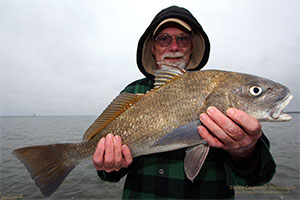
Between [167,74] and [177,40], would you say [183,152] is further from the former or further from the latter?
[177,40]

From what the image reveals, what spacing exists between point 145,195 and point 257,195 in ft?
21.7

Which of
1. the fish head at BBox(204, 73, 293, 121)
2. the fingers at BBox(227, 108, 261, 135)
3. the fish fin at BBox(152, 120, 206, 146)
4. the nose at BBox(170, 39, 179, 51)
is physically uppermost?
the nose at BBox(170, 39, 179, 51)

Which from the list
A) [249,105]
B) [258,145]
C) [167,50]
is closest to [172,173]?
[258,145]

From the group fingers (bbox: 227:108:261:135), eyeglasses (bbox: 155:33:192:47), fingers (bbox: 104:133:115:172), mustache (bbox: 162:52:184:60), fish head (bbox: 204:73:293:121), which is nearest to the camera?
fingers (bbox: 227:108:261:135)

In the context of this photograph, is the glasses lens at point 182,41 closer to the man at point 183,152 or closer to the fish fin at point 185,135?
the man at point 183,152

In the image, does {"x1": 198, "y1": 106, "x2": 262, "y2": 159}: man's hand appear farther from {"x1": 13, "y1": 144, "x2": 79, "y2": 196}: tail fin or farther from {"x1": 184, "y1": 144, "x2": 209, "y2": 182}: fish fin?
{"x1": 13, "y1": 144, "x2": 79, "y2": 196}: tail fin

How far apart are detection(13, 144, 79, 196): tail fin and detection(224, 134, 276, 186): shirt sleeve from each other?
2242mm

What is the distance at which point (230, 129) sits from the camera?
184 cm

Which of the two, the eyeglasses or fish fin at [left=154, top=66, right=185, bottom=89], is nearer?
fish fin at [left=154, top=66, right=185, bottom=89]

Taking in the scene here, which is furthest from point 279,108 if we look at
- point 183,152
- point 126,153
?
point 126,153

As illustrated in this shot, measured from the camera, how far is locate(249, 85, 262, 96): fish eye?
1961mm

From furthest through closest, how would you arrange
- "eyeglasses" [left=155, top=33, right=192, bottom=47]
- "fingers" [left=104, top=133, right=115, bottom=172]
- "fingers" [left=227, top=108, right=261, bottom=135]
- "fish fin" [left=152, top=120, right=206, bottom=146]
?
"eyeglasses" [left=155, top=33, right=192, bottom=47] → "fingers" [left=104, top=133, right=115, bottom=172] → "fish fin" [left=152, top=120, right=206, bottom=146] → "fingers" [left=227, top=108, right=261, bottom=135]

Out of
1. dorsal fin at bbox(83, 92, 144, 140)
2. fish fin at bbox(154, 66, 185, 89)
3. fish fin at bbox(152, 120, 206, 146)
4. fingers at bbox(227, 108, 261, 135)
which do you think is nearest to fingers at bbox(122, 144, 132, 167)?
dorsal fin at bbox(83, 92, 144, 140)

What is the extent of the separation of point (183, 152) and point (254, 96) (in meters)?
1.44
